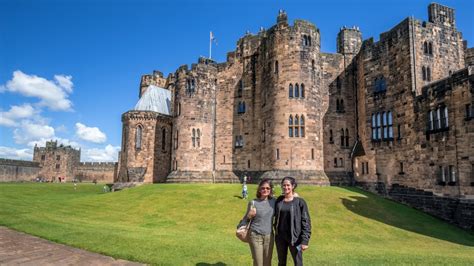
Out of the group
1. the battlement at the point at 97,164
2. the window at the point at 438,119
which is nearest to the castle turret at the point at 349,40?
the window at the point at 438,119

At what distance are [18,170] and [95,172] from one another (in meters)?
15.0

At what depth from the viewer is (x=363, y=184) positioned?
108ft

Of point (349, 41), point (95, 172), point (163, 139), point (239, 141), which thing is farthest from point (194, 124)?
point (95, 172)

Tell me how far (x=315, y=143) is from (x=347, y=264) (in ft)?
75.1

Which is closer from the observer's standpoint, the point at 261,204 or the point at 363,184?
the point at 261,204

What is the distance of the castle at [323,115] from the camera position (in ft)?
84.3

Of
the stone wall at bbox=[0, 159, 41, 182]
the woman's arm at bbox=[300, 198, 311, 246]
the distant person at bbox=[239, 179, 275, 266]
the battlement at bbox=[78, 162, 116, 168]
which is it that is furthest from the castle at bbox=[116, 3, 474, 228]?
the stone wall at bbox=[0, 159, 41, 182]

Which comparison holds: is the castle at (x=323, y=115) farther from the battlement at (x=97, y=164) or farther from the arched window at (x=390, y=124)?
the battlement at (x=97, y=164)

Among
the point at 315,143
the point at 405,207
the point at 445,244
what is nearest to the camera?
the point at 445,244

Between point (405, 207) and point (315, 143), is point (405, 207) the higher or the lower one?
the lower one

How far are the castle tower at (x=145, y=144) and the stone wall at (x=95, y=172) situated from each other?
36087 mm

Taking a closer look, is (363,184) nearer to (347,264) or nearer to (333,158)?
(333,158)

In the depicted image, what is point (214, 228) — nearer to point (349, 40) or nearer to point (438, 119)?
point (438, 119)

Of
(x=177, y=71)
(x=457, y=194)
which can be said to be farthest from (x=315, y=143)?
(x=177, y=71)
